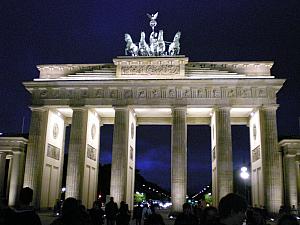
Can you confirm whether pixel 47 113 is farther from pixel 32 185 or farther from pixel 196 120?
pixel 196 120

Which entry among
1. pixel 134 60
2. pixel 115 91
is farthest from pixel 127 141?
pixel 134 60

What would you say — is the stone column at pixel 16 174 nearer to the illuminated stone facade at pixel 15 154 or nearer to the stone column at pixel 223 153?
the illuminated stone facade at pixel 15 154

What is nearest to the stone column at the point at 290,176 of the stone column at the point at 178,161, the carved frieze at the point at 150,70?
the stone column at the point at 178,161

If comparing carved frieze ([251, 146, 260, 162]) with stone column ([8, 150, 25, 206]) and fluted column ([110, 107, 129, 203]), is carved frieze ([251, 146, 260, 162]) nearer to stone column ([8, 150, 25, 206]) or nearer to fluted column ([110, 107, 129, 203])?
fluted column ([110, 107, 129, 203])

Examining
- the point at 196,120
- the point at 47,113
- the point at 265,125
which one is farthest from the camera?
the point at 196,120

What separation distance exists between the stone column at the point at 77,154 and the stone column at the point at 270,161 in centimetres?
2113

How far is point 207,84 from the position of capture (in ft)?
145

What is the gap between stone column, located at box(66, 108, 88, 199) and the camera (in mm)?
43250

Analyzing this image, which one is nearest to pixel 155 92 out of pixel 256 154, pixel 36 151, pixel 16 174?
pixel 256 154

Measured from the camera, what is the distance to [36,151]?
4425cm

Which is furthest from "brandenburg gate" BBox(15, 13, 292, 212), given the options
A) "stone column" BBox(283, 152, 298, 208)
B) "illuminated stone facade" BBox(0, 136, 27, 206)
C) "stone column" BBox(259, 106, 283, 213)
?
"illuminated stone facade" BBox(0, 136, 27, 206)

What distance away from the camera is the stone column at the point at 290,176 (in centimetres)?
4438

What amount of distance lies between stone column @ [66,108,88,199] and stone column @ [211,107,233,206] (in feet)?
52.3

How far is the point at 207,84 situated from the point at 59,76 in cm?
1905
